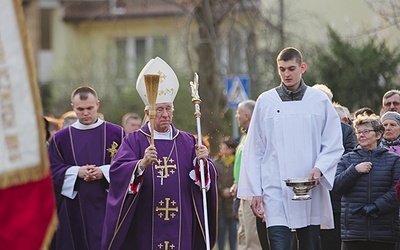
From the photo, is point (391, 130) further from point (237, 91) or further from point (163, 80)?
point (237, 91)

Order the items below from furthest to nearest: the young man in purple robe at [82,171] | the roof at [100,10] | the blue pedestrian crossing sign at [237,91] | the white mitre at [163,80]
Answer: the roof at [100,10], the blue pedestrian crossing sign at [237,91], the young man in purple robe at [82,171], the white mitre at [163,80]

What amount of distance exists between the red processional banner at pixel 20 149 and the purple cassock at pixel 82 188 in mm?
5795

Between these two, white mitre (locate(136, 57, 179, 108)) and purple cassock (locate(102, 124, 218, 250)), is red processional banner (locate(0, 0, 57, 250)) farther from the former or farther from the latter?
white mitre (locate(136, 57, 179, 108))

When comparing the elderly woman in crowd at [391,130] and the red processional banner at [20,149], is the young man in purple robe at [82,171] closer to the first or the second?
the elderly woman in crowd at [391,130]

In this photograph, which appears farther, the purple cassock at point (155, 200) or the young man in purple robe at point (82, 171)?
the young man in purple robe at point (82, 171)

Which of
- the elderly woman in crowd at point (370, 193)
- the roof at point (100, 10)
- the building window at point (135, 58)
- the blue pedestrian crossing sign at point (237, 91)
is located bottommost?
the elderly woman in crowd at point (370, 193)

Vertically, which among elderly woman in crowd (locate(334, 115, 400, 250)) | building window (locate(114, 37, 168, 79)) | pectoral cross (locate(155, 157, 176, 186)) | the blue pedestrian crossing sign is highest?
building window (locate(114, 37, 168, 79))

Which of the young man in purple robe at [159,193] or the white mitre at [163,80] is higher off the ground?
the white mitre at [163,80]

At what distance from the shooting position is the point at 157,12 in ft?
142

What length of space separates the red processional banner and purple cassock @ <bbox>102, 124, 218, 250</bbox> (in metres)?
4.37

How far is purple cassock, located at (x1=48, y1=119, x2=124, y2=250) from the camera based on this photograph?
11734 millimetres

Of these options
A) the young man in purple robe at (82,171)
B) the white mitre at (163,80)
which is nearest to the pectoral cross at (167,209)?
the white mitre at (163,80)

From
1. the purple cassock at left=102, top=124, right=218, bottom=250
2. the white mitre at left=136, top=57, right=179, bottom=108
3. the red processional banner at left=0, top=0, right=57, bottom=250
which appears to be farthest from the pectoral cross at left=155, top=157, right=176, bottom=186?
the red processional banner at left=0, top=0, right=57, bottom=250

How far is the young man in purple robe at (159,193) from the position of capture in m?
10.4
